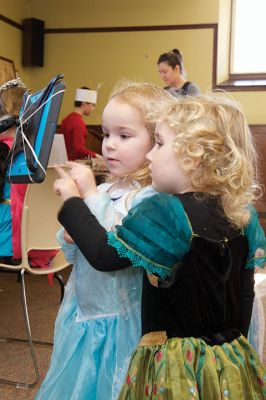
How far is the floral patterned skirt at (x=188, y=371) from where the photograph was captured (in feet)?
2.88

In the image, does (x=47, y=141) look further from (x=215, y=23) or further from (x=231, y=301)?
(x=215, y=23)

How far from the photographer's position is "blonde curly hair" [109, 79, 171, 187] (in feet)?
3.75

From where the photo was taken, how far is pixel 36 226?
2.01 m

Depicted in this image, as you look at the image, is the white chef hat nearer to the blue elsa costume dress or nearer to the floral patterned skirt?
the blue elsa costume dress

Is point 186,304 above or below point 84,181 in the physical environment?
below

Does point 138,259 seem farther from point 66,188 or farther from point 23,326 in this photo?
point 23,326

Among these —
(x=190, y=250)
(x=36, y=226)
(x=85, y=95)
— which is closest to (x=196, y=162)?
(x=190, y=250)

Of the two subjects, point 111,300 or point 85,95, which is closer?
point 111,300

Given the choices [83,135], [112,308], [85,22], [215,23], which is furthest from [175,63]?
[112,308]

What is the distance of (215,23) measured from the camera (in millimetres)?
6336

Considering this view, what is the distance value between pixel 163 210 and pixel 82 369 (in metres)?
0.45

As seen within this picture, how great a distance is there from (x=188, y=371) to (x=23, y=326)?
1826mm

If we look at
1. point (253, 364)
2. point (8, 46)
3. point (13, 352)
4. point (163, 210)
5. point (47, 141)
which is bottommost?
point (13, 352)

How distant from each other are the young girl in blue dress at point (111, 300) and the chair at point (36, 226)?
0.82 metres
